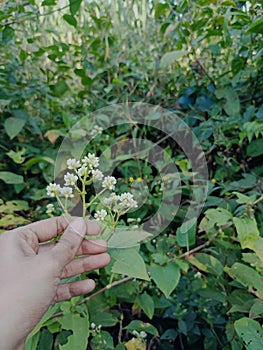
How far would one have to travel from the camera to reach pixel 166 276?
82 cm

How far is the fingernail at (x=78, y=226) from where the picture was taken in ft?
2.23

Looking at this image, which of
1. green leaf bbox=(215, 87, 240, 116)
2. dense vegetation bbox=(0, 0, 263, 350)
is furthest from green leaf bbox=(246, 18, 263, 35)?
green leaf bbox=(215, 87, 240, 116)

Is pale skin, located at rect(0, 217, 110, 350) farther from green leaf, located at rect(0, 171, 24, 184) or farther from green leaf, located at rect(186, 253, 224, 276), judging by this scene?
green leaf, located at rect(0, 171, 24, 184)

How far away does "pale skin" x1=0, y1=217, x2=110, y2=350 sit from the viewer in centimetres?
61

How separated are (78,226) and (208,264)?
36cm

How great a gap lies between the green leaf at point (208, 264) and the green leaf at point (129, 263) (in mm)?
214

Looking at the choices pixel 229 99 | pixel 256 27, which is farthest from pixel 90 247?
pixel 229 99

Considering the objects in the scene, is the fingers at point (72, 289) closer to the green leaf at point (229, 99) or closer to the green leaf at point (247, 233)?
the green leaf at point (247, 233)

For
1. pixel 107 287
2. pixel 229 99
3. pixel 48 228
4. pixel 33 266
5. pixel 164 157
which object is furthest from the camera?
pixel 229 99

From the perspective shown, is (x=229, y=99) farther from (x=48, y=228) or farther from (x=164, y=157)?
(x=48, y=228)

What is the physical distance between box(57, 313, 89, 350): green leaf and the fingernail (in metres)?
0.20

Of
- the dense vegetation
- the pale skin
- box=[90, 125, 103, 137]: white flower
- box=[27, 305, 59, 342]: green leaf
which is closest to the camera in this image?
the pale skin

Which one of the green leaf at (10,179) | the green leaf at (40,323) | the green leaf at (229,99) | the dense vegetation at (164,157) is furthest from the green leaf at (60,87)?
the green leaf at (40,323)

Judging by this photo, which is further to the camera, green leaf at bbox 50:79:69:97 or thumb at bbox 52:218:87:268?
green leaf at bbox 50:79:69:97
